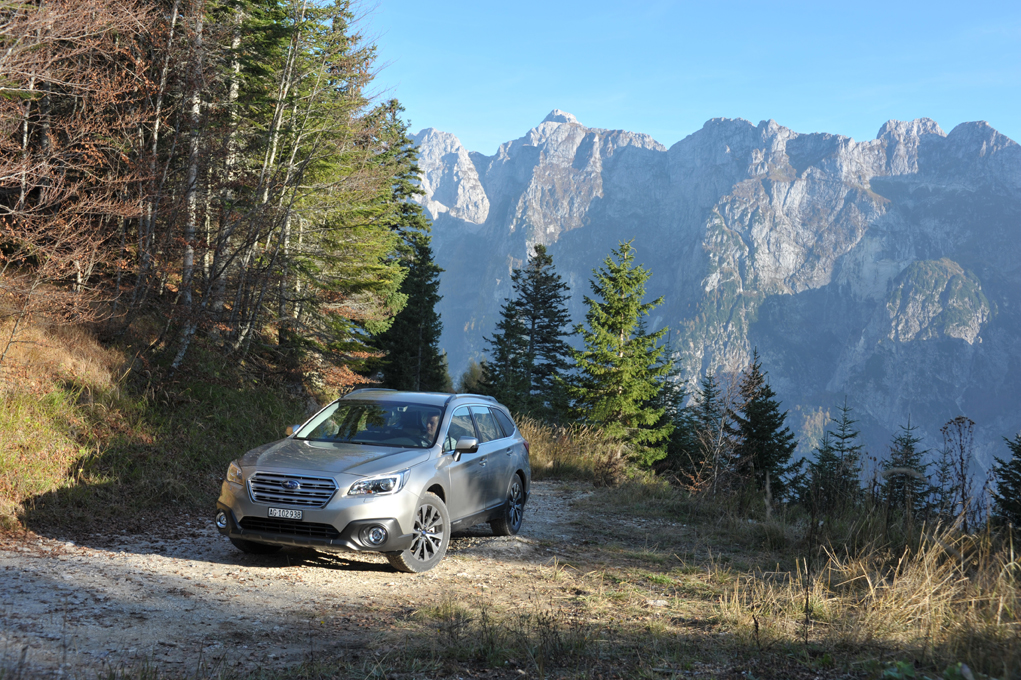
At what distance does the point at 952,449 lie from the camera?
746 cm

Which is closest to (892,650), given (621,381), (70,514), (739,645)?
(739,645)

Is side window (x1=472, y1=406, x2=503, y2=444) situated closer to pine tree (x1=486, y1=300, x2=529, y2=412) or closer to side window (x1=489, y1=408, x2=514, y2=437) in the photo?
side window (x1=489, y1=408, x2=514, y2=437)

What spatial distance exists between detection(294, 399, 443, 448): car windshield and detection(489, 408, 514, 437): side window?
56.5 inches

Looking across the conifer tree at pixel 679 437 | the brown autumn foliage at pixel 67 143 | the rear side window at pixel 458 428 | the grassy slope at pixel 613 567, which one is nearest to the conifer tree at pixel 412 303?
the conifer tree at pixel 679 437

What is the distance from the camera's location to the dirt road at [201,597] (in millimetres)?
4203

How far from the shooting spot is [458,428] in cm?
784

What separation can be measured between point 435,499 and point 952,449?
18.3 feet

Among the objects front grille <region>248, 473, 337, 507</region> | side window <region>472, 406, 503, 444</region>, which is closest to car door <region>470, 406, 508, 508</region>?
side window <region>472, 406, 503, 444</region>

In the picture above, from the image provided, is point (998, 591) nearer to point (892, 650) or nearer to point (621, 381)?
point (892, 650)

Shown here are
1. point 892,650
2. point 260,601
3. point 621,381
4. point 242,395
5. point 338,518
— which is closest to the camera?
point 892,650

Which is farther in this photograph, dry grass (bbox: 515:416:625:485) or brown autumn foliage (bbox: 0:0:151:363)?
dry grass (bbox: 515:416:625:485)

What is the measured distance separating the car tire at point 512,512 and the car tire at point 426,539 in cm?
180

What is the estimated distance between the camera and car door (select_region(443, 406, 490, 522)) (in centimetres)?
732

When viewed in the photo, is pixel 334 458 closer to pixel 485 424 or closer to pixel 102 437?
pixel 485 424
